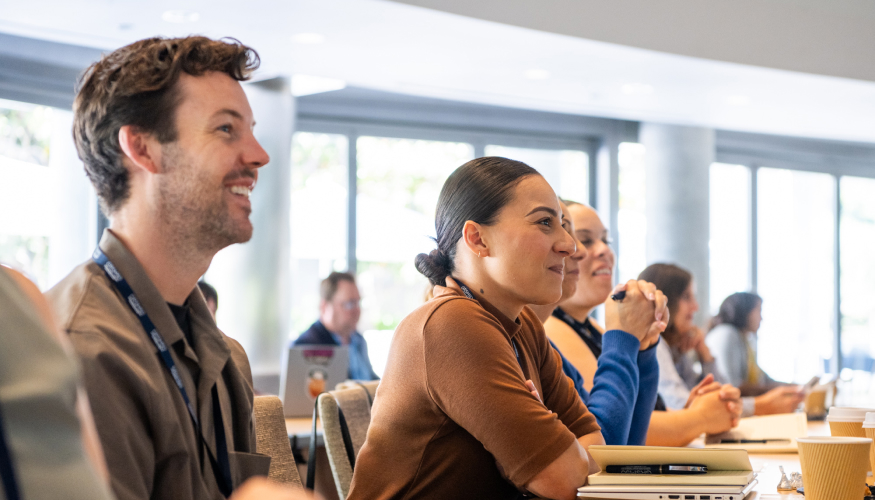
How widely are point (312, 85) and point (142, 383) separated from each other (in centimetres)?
602

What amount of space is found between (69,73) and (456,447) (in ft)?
18.8

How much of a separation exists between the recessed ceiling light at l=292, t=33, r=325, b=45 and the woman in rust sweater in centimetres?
345

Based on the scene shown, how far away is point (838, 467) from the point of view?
123 cm

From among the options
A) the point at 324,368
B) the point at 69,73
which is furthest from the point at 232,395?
the point at 69,73

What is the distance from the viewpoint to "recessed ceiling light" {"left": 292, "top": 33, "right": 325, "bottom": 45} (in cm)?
494

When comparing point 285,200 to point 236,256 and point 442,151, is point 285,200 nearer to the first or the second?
point 236,256

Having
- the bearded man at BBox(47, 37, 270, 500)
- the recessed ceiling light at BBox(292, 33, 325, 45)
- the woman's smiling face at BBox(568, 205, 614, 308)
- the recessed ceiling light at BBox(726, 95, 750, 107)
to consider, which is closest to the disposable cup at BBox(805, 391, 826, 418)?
the woman's smiling face at BBox(568, 205, 614, 308)

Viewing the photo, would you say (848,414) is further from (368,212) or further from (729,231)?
(729,231)

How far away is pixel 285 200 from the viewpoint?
245 inches

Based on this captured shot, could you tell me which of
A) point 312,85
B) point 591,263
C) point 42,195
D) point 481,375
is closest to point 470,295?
point 481,375

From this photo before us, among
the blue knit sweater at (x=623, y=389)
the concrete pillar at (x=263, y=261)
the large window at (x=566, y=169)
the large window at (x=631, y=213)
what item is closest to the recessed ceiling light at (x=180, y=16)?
the concrete pillar at (x=263, y=261)

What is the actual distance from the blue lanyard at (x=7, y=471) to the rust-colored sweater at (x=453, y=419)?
104 centimetres

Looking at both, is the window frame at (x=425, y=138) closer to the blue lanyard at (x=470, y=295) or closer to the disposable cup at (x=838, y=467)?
the blue lanyard at (x=470, y=295)

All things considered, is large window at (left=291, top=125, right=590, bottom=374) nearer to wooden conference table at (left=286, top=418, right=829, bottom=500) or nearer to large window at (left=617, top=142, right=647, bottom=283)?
large window at (left=617, top=142, right=647, bottom=283)
